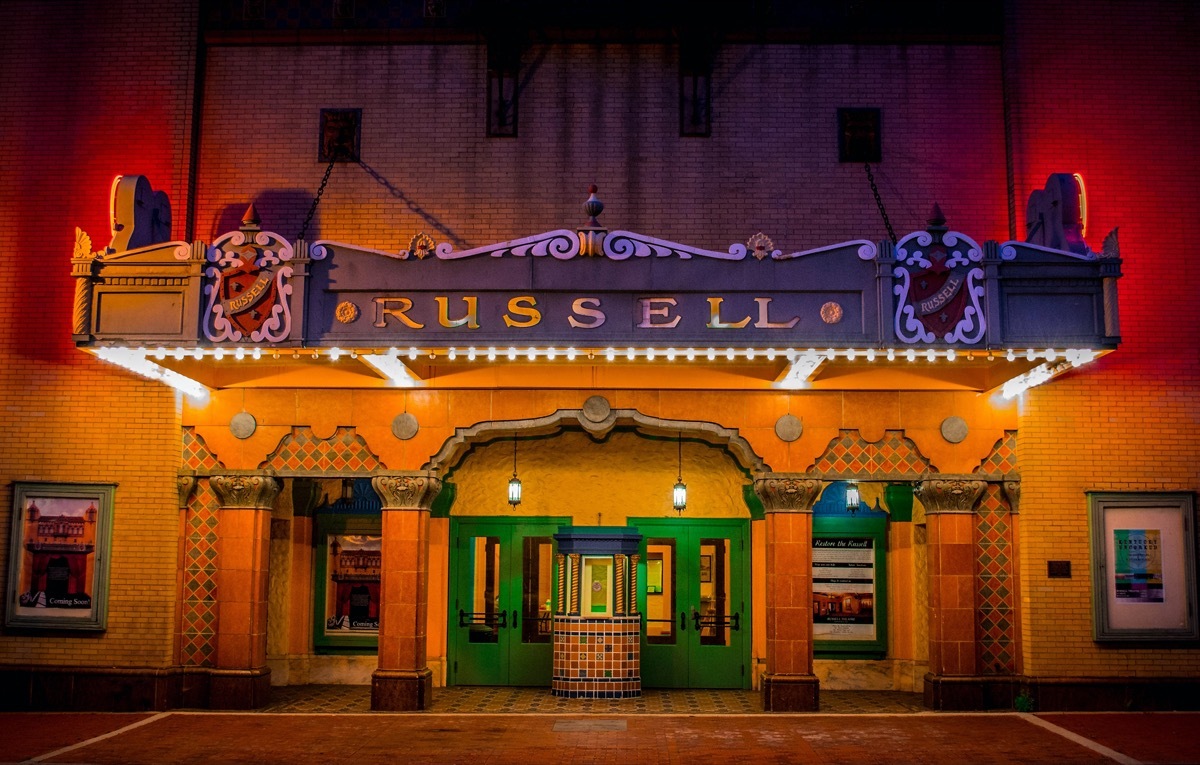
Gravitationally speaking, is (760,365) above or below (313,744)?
above

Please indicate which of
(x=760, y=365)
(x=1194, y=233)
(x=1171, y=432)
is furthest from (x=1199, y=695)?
(x=760, y=365)

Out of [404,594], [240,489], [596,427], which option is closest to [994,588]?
[596,427]

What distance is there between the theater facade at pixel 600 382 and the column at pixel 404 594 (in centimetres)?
6

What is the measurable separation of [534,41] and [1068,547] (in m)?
10.8

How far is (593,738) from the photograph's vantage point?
13.0 meters

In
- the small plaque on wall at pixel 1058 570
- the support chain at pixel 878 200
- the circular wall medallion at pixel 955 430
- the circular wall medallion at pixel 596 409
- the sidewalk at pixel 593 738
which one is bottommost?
the sidewalk at pixel 593 738

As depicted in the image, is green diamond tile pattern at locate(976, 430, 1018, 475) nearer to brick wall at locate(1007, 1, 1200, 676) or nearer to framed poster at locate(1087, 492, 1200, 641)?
brick wall at locate(1007, 1, 1200, 676)

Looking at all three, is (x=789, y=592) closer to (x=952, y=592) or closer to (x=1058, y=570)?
(x=952, y=592)

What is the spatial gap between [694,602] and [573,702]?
9.28 feet

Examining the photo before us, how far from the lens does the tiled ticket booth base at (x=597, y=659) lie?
1603 cm

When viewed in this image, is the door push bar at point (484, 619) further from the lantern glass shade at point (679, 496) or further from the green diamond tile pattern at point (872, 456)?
the green diamond tile pattern at point (872, 456)

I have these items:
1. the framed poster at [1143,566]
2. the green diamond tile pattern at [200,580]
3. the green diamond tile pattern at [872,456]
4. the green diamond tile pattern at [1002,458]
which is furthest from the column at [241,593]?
the framed poster at [1143,566]

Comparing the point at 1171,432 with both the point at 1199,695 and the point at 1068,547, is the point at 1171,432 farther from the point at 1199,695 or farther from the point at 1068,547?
the point at 1199,695

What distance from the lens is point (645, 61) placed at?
1655cm
